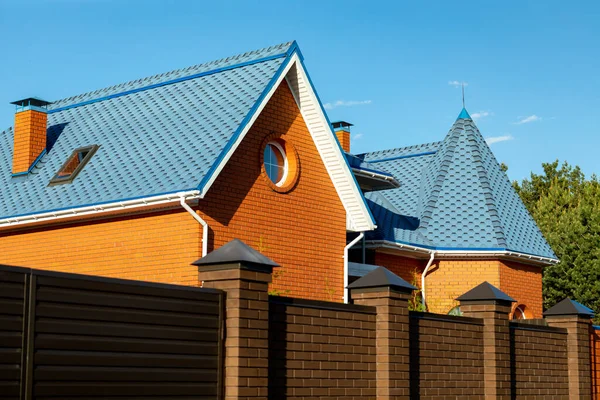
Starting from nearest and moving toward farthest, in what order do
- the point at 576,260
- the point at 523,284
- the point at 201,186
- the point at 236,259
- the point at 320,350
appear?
1. the point at 236,259
2. the point at 320,350
3. the point at 201,186
4. the point at 523,284
5. the point at 576,260

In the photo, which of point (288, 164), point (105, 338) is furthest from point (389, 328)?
point (288, 164)

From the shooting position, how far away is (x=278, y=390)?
8.98 metres

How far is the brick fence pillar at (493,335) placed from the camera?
12422 mm

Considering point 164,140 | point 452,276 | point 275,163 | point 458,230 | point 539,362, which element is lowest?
point 539,362

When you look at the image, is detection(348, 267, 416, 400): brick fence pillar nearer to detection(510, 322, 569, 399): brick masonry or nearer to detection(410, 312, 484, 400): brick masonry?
detection(410, 312, 484, 400): brick masonry

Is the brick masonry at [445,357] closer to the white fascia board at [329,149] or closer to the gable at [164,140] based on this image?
the gable at [164,140]

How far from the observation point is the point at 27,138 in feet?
58.9

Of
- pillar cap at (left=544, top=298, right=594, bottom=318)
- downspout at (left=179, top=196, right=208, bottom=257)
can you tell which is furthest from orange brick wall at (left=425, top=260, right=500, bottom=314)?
downspout at (left=179, top=196, right=208, bottom=257)

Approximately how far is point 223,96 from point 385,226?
580 centimetres

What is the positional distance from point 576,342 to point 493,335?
10.1 ft

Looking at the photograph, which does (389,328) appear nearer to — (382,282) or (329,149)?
(382,282)

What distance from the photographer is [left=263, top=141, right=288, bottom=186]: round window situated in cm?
1599

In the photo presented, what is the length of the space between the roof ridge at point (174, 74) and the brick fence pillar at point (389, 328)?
6.45 meters

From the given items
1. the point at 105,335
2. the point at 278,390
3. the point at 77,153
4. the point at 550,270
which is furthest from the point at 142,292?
the point at 550,270
